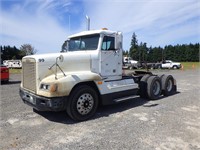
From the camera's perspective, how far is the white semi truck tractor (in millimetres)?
5203

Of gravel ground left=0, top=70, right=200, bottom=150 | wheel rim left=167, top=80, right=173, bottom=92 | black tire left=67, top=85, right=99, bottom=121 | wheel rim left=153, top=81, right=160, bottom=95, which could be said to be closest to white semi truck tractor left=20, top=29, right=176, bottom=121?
black tire left=67, top=85, right=99, bottom=121

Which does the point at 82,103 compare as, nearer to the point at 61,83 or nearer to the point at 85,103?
the point at 85,103

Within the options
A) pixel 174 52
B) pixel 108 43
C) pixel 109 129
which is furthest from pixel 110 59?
pixel 174 52

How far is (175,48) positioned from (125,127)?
8951 centimetres

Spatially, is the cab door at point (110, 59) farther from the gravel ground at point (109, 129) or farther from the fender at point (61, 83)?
the gravel ground at point (109, 129)

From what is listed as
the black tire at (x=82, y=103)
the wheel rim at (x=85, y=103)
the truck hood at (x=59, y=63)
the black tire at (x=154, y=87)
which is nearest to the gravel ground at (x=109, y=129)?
the black tire at (x=82, y=103)

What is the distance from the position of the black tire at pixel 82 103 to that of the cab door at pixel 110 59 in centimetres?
93

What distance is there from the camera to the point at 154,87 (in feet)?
27.5

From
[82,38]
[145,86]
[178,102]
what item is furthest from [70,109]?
[178,102]

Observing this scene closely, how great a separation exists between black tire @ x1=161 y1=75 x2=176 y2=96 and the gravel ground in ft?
6.08

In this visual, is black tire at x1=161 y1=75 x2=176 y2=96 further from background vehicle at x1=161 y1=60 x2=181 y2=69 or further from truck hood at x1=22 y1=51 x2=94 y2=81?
background vehicle at x1=161 y1=60 x2=181 y2=69

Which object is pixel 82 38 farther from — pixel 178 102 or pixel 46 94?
pixel 178 102

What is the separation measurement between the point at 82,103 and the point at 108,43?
214cm

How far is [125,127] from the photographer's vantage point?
496 cm
